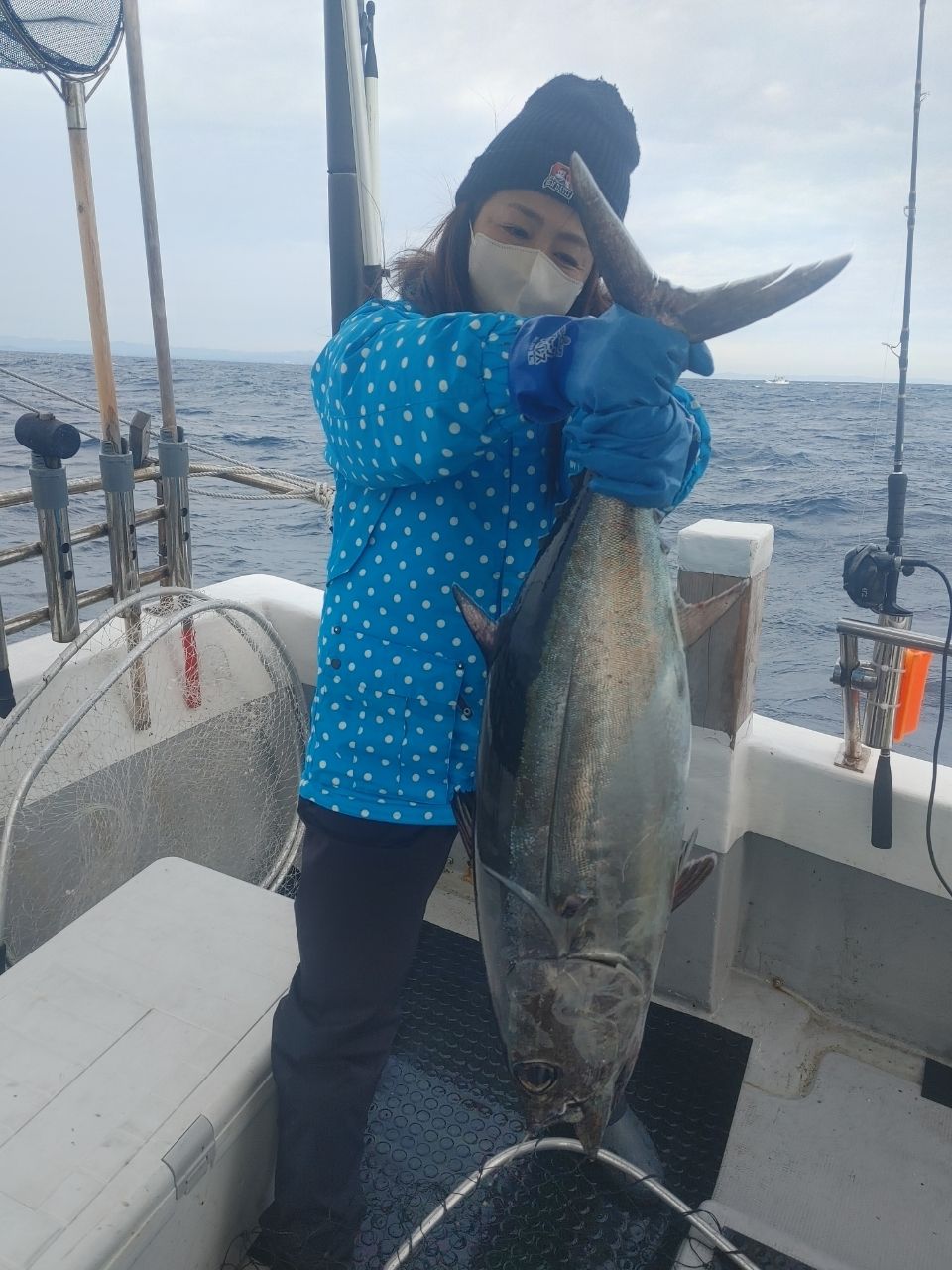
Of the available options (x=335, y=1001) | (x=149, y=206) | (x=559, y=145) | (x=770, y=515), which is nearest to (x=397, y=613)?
(x=335, y=1001)

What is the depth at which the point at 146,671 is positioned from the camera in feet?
10.3

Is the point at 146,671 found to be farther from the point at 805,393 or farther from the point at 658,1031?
the point at 805,393

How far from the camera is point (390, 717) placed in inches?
71.9

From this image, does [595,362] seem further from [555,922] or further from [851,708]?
[851,708]

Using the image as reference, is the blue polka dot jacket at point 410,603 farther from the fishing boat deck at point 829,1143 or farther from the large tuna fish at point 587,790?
the fishing boat deck at point 829,1143

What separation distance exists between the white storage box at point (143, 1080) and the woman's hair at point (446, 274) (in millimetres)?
1628

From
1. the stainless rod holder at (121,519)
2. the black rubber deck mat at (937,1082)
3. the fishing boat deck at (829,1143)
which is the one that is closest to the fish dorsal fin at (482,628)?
the fishing boat deck at (829,1143)

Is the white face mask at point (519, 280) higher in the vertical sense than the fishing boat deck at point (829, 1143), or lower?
higher

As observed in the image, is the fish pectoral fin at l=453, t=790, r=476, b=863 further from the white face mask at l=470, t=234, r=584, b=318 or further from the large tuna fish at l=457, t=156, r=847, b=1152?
the white face mask at l=470, t=234, r=584, b=318

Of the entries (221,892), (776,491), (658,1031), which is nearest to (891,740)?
(658,1031)

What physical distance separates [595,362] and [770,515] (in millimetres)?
14498

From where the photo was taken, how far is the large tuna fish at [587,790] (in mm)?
1339

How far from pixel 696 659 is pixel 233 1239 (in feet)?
6.44

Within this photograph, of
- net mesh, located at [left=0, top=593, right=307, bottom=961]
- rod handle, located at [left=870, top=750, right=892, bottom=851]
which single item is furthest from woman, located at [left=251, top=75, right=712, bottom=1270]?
rod handle, located at [left=870, top=750, right=892, bottom=851]
